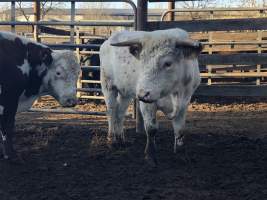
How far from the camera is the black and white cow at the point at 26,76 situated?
5676mm

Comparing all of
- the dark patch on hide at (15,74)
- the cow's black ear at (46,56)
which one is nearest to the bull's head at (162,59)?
the cow's black ear at (46,56)

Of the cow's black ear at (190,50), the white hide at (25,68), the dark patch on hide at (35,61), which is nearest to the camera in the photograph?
the cow's black ear at (190,50)

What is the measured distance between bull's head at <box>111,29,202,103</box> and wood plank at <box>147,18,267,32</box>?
1.62 meters

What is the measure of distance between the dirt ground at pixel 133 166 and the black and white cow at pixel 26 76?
51 centimetres

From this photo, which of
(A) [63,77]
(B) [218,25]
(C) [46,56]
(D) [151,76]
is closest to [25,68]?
(C) [46,56]

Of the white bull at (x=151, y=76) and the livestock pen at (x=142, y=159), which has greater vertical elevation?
the white bull at (x=151, y=76)

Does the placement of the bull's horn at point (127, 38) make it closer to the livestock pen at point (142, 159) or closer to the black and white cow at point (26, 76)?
the black and white cow at point (26, 76)

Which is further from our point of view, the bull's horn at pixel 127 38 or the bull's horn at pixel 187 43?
the bull's horn at pixel 127 38

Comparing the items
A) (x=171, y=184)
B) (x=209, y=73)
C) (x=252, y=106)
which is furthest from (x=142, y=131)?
(x=209, y=73)

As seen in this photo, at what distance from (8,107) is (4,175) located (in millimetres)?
955

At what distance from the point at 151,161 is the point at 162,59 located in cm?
111

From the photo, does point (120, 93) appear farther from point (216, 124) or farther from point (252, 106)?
point (252, 106)

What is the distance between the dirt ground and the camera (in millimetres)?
4441

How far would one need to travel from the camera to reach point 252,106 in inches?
398
